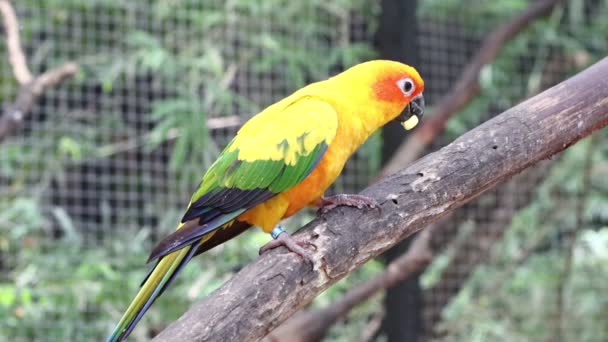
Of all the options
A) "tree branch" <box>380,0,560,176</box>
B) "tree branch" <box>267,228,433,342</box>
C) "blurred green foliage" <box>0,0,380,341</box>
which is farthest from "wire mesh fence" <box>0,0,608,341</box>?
"tree branch" <box>267,228,433,342</box>

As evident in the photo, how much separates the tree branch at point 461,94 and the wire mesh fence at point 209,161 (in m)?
0.12

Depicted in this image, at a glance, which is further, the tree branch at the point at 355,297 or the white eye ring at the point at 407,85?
the tree branch at the point at 355,297

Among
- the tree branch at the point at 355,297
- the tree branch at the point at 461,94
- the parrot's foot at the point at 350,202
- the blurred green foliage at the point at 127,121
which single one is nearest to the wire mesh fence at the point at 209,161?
the blurred green foliage at the point at 127,121

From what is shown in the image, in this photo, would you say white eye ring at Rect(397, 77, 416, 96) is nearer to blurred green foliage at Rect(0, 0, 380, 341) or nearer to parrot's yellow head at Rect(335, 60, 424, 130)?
parrot's yellow head at Rect(335, 60, 424, 130)

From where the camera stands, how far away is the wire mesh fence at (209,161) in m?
2.08

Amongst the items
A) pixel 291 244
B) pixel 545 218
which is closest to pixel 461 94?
pixel 545 218

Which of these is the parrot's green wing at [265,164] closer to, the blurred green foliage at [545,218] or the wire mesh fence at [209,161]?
the wire mesh fence at [209,161]

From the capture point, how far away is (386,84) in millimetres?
1263

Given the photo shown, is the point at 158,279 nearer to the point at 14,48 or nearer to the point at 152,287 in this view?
the point at 152,287

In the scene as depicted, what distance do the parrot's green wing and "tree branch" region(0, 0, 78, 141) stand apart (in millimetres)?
836

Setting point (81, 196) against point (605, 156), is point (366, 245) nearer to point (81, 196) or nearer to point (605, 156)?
point (81, 196)

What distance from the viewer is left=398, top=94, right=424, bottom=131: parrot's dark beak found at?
133 cm

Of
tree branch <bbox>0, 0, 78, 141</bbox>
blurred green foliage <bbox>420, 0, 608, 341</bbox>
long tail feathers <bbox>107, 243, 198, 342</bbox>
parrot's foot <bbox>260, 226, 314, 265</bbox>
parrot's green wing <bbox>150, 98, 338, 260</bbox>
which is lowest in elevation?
blurred green foliage <bbox>420, 0, 608, 341</bbox>

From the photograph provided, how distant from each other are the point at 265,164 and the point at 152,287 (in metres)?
0.25
